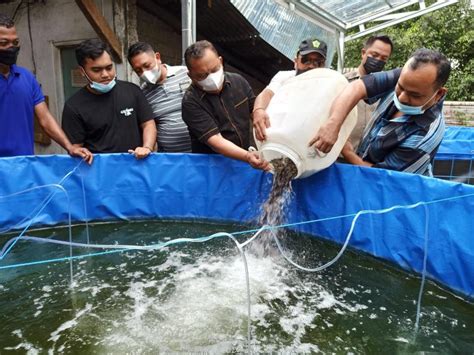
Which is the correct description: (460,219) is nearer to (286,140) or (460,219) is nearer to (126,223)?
(286,140)

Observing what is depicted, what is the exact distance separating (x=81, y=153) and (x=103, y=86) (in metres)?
0.47

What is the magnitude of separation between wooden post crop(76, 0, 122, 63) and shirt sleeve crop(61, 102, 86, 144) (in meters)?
1.78

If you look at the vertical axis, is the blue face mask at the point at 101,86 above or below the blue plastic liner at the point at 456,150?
above

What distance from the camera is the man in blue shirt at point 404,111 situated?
167 centimetres

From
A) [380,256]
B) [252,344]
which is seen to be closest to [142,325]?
[252,344]

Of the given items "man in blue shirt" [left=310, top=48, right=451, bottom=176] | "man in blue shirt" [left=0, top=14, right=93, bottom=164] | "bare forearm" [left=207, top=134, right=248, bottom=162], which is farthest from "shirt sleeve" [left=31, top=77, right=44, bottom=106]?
"man in blue shirt" [left=310, top=48, right=451, bottom=176]

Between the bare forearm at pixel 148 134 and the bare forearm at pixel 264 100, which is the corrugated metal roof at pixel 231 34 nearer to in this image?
the bare forearm at pixel 148 134

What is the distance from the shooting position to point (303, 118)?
1.92 metres

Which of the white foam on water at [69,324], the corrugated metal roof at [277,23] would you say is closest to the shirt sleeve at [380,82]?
the white foam on water at [69,324]

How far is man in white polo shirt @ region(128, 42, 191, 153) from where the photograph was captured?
2.62m

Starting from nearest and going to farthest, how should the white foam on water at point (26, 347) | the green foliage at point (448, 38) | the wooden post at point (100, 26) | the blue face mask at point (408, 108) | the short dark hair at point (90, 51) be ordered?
the white foam on water at point (26, 347) < the blue face mask at point (408, 108) < the short dark hair at point (90, 51) < the wooden post at point (100, 26) < the green foliage at point (448, 38)

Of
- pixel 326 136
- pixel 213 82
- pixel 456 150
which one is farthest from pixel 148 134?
pixel 456 150

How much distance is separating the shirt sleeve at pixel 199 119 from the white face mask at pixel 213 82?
0.37 ft

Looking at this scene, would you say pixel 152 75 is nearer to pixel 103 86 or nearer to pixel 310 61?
pixel 103 86
